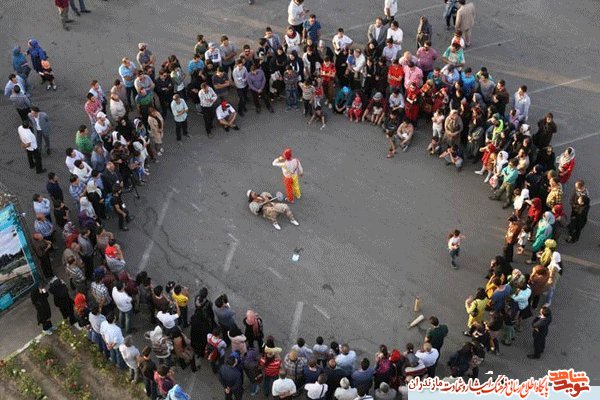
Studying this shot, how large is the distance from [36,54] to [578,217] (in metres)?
14.8

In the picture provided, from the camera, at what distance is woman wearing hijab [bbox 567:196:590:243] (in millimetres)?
17188

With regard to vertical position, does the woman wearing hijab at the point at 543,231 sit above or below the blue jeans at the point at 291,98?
below

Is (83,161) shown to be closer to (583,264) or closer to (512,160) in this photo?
(512,160)

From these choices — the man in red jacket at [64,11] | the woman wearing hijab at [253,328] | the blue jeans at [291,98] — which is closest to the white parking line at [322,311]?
the woman wearing hijab at [253,328]

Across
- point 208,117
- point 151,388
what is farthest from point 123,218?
point 151,388

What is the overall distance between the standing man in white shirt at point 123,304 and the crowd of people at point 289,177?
0.16 feet

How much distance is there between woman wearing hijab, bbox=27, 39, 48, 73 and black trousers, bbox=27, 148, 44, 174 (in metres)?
3.52

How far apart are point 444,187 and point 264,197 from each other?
175 inches

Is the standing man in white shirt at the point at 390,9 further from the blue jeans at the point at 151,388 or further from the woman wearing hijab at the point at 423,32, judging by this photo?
the blue jeans at the point at 151,388

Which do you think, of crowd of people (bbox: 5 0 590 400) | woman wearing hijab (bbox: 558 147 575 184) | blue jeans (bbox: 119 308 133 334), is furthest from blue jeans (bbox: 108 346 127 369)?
woman wearing hijab (bbox: 558 147 575 184)

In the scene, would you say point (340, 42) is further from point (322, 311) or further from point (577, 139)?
point (322, 311)

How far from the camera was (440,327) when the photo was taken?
15.2m

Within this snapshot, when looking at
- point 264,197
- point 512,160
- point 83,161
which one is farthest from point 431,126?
point 83,161

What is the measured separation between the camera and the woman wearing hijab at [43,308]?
1574 centimetres
